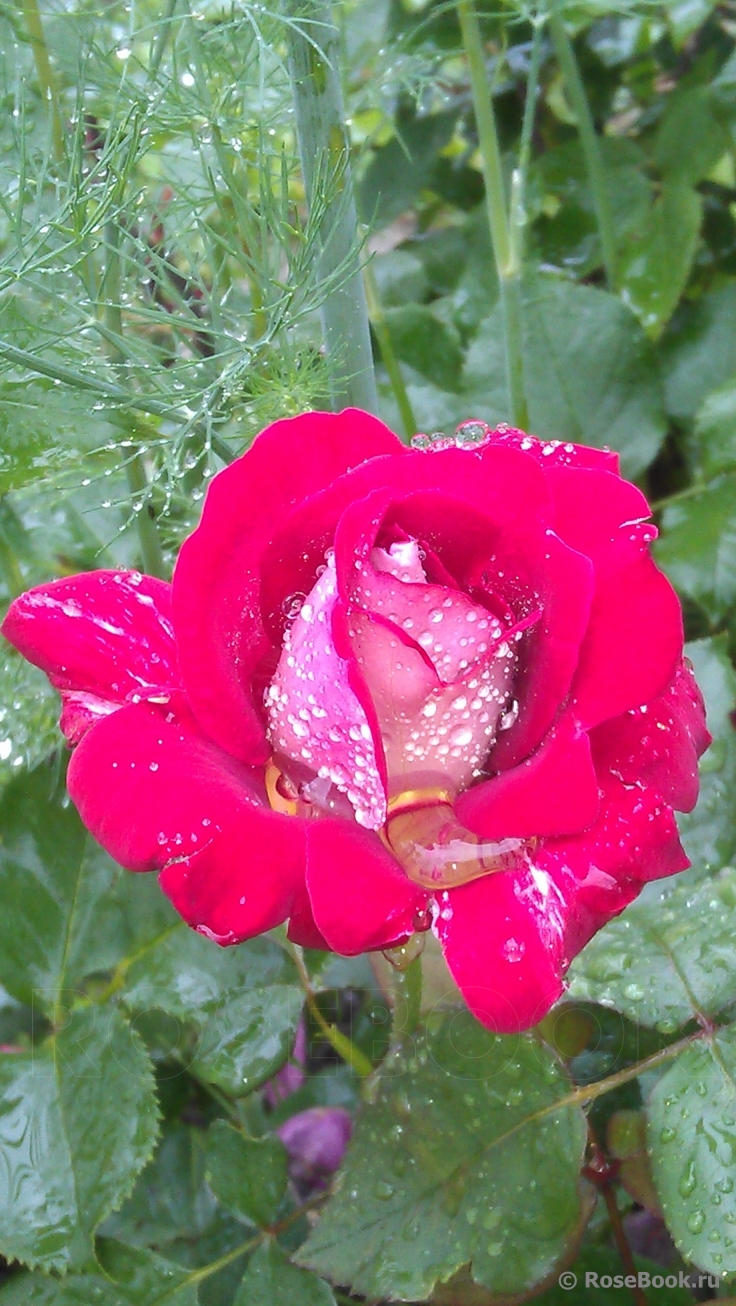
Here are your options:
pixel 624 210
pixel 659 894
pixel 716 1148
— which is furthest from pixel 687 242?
pixel 716 1148

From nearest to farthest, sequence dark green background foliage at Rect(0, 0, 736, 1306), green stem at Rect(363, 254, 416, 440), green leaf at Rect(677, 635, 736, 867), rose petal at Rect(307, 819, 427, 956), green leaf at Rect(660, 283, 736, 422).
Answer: rose petal at Rect(307, 819, 427, 956) < dark green background foliage at Rect(0, 0, 736, 1306) < green leaf at Rect(677, 635, 736, 867) < green stem at Rect(363, 254, 416, 440) < green leaf at Rect(660, 283, 736, 422)

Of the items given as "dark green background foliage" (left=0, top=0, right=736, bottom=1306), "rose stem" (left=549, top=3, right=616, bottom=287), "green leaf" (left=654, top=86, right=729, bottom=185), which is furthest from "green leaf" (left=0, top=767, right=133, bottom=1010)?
"green leaf" (left=654, top=86, right=729, bottom=185)

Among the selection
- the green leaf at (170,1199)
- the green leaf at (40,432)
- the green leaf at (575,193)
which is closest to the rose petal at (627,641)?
the green leaf at (40,432)

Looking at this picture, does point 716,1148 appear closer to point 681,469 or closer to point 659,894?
point 659,894

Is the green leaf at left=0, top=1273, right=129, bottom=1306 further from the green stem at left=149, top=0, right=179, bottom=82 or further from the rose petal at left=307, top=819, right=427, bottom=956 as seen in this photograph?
the green stem at left=149, top=0, right=179, bottom=82

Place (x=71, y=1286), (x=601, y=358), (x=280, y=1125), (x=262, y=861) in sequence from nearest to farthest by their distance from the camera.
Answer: (x=262, y=861)
(x=71, y=1286)
(x=280, y=1125)
(x=601, y=358)

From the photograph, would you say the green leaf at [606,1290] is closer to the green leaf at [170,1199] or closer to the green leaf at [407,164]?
the green leaf at [170,1199]

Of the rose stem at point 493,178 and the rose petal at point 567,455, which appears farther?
the rose stem at point 493,178
